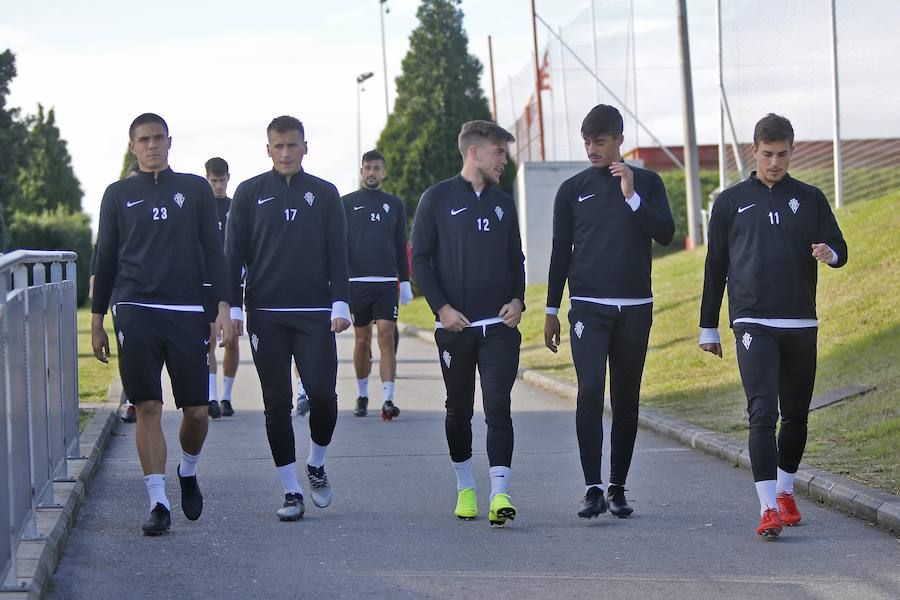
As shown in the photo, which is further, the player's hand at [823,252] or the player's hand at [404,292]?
the player's hand at [404,292]

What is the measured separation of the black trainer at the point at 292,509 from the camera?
25.3ft

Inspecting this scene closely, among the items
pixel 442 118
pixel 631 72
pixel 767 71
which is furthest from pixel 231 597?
pixel 442 118

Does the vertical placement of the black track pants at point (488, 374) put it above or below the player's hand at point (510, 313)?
below

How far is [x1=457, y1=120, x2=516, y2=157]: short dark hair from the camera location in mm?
7727

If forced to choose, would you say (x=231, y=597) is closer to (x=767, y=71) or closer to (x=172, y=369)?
(x=172, y=369)

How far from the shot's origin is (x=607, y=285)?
771cm

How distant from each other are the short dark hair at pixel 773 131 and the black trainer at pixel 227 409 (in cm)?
690

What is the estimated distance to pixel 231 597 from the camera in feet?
19.6

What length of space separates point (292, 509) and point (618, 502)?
1727mm

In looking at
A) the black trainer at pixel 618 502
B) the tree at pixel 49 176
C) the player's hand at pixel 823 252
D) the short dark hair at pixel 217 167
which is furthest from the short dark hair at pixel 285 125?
the tree at pixel 49 176

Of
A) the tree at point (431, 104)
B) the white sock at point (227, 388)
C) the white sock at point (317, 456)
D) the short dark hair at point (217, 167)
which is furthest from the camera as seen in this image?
the tree at point (431, 104)

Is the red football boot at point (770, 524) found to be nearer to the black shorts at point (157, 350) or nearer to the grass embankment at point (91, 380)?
the black shorts at point (157, 350)

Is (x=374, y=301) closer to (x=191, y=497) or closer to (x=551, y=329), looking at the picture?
(x=551, y=329)

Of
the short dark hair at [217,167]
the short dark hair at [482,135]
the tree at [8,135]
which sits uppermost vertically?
the tree at [8,135]
